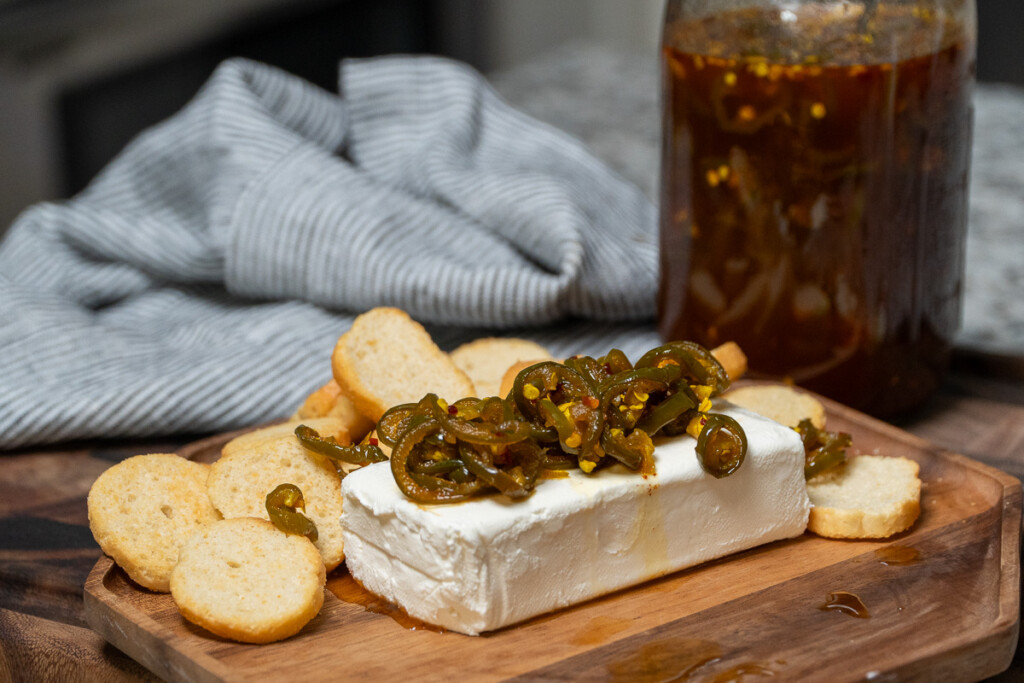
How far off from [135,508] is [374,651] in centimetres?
39

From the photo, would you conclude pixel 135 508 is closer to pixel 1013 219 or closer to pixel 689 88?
pixel 689 88

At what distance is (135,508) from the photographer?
1426 mm

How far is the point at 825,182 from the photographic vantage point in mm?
1735

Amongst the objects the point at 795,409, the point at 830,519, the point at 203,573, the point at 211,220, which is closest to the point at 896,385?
the point at 795,409

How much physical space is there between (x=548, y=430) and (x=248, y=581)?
0.39 m

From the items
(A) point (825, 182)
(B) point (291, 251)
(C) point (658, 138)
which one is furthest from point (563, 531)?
(C) point (658, 138)

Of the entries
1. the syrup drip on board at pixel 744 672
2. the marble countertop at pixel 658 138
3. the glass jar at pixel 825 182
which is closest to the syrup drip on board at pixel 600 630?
the syrup drip on board at pixel 744 672

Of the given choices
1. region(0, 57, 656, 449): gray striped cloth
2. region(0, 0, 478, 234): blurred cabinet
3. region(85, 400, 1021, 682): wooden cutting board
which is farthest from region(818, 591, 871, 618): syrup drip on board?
region(0, 0, 478, 234): blurred cabinet

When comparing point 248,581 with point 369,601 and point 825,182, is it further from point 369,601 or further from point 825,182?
point 825,182

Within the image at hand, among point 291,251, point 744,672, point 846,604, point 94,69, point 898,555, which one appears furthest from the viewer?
point 94,69

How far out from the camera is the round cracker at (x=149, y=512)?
1358 mm

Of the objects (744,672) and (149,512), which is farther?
(149,512)

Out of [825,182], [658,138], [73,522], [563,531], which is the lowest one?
[73,522]

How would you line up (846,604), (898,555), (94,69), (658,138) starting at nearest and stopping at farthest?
(846,604) < (898,555) < (658,138) < (94,69)
